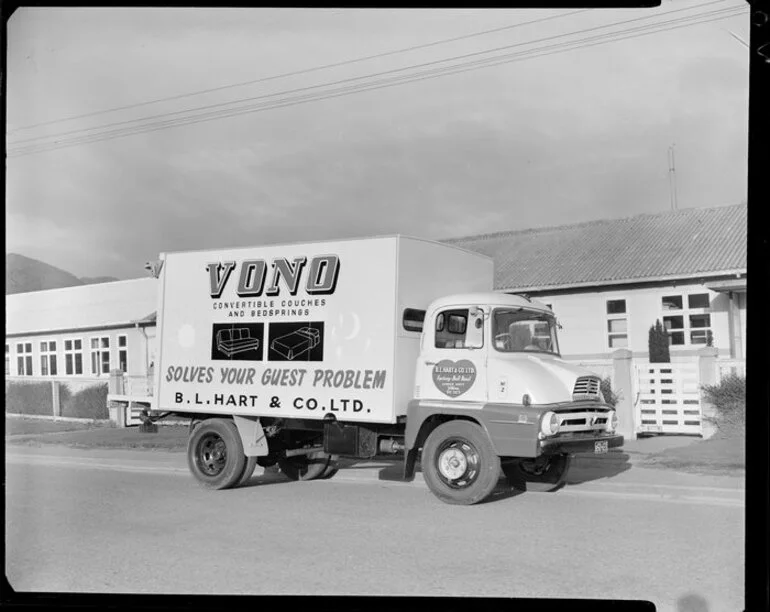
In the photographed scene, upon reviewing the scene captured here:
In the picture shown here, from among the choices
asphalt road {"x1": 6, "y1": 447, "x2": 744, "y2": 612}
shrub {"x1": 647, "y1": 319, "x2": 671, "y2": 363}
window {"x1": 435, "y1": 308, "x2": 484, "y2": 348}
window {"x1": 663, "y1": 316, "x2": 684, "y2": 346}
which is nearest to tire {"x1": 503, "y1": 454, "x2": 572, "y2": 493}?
asphalt road {"x1": 6, "y1": 447, "x2": 744, "y2": 612}

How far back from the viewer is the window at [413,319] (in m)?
9.32

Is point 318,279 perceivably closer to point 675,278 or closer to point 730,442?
point 730,442

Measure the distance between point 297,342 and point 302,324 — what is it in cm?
24

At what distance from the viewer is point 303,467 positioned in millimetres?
11484

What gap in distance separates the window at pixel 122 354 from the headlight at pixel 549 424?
711 centimetres

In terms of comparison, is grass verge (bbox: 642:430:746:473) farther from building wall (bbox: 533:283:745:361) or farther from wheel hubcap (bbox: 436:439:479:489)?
wheel hubcap (bbox: 436:439:479:489)

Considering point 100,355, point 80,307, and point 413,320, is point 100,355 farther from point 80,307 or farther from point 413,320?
point 413,320

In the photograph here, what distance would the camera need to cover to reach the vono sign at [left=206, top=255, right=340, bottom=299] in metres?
9.49

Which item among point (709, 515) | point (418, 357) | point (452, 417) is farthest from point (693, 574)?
point (418, 357)

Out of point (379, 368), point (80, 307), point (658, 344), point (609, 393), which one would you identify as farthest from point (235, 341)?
point (658, 344)

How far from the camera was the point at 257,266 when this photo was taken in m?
10.0

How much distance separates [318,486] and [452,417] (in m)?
2.60

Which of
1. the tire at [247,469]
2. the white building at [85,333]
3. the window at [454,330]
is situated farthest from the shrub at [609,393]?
the white building at [85,333]

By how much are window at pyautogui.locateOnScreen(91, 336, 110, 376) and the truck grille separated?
7.43 m
